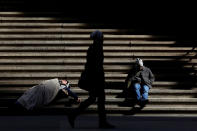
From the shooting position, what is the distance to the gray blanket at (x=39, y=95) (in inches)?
358

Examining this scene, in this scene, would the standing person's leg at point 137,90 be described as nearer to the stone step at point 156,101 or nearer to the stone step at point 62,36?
the stone step at point 156,101

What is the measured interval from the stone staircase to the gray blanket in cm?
20

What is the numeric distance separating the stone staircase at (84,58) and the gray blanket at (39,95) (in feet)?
0.64

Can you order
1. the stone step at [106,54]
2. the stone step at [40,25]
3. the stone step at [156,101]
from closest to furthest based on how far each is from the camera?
the stone step at [156,101]
the stone step at [106,54]
the stone step at [40,25]

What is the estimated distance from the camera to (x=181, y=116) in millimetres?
9016

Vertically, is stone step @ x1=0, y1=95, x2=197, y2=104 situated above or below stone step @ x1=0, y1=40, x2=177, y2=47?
below

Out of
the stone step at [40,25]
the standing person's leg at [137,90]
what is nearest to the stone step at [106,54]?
the stone step at [40,25]

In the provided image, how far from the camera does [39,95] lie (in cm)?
918

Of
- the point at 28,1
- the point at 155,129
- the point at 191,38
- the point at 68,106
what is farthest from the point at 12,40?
the point at 155,129

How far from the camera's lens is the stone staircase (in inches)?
371

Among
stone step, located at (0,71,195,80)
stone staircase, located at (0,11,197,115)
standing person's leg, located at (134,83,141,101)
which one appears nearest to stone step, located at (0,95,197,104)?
stone staircase, located at (0,11,197,115)

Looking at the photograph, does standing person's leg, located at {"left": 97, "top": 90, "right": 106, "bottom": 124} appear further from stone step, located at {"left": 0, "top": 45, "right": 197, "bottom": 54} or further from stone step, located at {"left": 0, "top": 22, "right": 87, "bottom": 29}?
stone step, located at {"left": 0, "top": 22, "right": 87, "bottom": 29}

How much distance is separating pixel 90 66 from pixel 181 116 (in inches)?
119

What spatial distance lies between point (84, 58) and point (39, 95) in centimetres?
211
